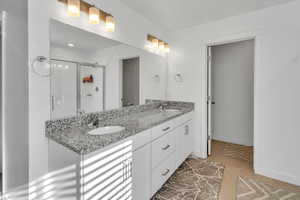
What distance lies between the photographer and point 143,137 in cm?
139

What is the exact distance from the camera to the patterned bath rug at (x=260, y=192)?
66.5 inches

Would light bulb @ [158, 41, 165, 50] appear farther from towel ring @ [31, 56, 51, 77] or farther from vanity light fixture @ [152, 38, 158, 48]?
towel ring @ [31, 56, 51, 77]

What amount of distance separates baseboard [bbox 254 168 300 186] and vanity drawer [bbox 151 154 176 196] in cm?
129

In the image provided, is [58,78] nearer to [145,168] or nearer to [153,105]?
[145,168]

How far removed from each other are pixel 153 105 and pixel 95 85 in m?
1.20

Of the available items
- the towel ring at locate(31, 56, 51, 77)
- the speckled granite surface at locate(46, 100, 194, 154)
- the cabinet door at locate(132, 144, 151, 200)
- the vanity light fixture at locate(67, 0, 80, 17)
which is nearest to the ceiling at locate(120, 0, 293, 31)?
the vanity light fixture at locate(67, 0, 80, 17)

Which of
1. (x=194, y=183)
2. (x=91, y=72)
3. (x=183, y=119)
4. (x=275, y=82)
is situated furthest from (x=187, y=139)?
(x=91, y=72)

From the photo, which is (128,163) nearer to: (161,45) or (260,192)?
(260,192)

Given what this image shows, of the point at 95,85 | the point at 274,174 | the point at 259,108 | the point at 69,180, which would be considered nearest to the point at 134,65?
the point at 95,85

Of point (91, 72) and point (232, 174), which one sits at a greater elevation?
point (91, 72)

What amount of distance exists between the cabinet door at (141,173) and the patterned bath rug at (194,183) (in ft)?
1.22

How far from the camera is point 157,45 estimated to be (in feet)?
8.48

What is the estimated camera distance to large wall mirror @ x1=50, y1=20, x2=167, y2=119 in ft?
4.45

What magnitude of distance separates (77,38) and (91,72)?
1.21ft
